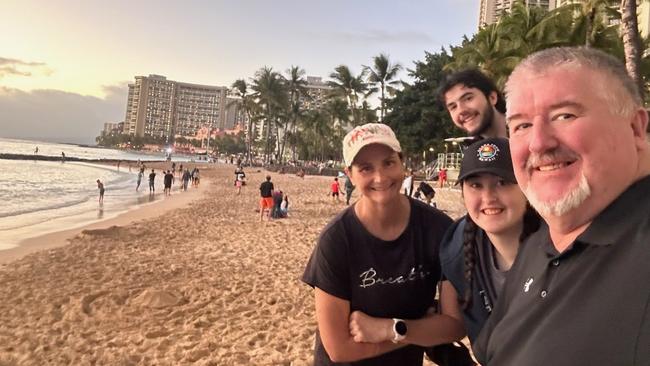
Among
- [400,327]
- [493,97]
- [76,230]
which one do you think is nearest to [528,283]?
[400,327]

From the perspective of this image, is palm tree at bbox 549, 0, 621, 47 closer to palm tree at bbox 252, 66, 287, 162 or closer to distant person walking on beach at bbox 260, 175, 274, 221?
distant person walking on beach at bbox 260, 175, 274, 221

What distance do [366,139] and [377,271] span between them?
1.86 feet

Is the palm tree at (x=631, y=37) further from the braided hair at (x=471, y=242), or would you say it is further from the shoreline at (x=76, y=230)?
the shoreline at (x=76, y=230)

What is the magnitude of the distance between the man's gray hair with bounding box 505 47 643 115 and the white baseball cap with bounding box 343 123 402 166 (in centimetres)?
71

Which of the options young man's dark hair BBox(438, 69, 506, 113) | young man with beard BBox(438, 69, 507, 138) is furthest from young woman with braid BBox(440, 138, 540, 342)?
young man's dark hair BBox(438, 69, 506, 113)

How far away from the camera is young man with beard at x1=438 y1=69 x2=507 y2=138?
2.28 metres

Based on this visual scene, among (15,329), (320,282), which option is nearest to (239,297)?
(15,329)

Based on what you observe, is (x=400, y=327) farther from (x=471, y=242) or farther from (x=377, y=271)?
(x=471, y=242)

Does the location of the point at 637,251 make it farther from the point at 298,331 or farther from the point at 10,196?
the point at 10,196

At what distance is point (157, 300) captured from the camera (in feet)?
19.1

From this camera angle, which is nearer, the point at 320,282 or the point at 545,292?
the point at 545,292

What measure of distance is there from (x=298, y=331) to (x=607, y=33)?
19507 millimetres

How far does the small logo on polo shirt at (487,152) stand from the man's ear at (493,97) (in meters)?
0.81

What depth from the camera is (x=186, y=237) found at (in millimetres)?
11086
